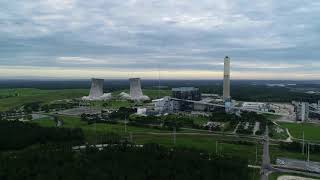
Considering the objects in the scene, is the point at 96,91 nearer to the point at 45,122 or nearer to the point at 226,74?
the point at 226,74

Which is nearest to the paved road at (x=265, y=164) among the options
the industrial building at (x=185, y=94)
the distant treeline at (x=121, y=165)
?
the distant treeline at (x=121, y=165)

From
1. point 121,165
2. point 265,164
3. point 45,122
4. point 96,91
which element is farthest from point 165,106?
point 121,165

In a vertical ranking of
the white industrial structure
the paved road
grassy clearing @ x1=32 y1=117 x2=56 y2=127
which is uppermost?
the white industrial structure

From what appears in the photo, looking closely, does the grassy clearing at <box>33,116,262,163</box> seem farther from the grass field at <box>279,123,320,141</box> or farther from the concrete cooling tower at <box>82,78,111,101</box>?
the concrete cooling tower at <box>82,78,111,101</box>

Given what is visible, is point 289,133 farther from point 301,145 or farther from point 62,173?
point 62,173

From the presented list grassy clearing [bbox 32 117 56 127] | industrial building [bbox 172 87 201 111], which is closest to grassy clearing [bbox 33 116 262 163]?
grassy clearing [bbox 32 117 56 127]

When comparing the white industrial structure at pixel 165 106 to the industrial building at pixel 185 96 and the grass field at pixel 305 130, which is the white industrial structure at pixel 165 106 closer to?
the industrial building at pixel 185 96

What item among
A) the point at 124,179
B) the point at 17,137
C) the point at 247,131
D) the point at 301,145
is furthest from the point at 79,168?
the point at 247,131
